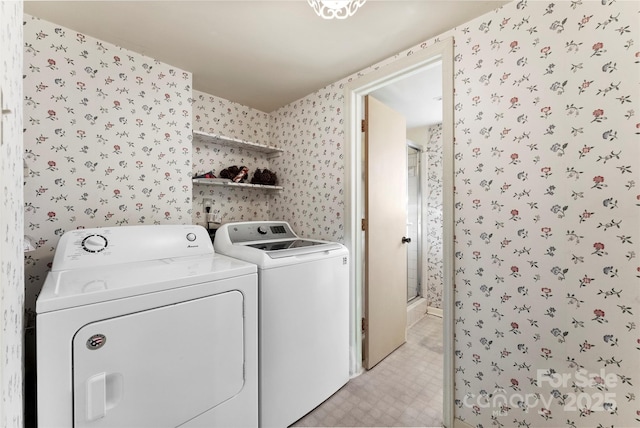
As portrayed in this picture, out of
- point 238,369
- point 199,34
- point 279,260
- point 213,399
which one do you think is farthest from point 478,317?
point 199,34

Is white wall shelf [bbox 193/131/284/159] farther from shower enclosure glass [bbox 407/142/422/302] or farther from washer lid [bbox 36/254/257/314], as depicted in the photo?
shower enclosure glass [bbox 407/142/422/302]

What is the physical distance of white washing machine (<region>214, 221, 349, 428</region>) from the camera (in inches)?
53.7

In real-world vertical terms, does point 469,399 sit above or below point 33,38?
below

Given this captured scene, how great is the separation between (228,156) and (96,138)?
0.99m

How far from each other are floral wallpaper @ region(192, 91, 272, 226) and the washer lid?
3.36 feet

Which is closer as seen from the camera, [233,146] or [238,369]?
[238,369]

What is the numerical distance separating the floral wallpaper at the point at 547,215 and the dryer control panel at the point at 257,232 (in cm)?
127

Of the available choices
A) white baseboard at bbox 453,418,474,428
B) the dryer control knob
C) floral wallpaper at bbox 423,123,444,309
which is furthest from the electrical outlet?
floral wallpaper at bbox 423,123,444,309

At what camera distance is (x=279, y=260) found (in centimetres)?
140

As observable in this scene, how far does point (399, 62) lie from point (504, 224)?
Answer: 3.94 ft

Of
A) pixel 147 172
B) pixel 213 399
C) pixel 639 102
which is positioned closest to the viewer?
pixel 639 102

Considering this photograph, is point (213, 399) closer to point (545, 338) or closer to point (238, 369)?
point (238, 369)

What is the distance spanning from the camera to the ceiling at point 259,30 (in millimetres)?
1318

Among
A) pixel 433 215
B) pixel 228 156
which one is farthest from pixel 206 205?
pixel 433 215
